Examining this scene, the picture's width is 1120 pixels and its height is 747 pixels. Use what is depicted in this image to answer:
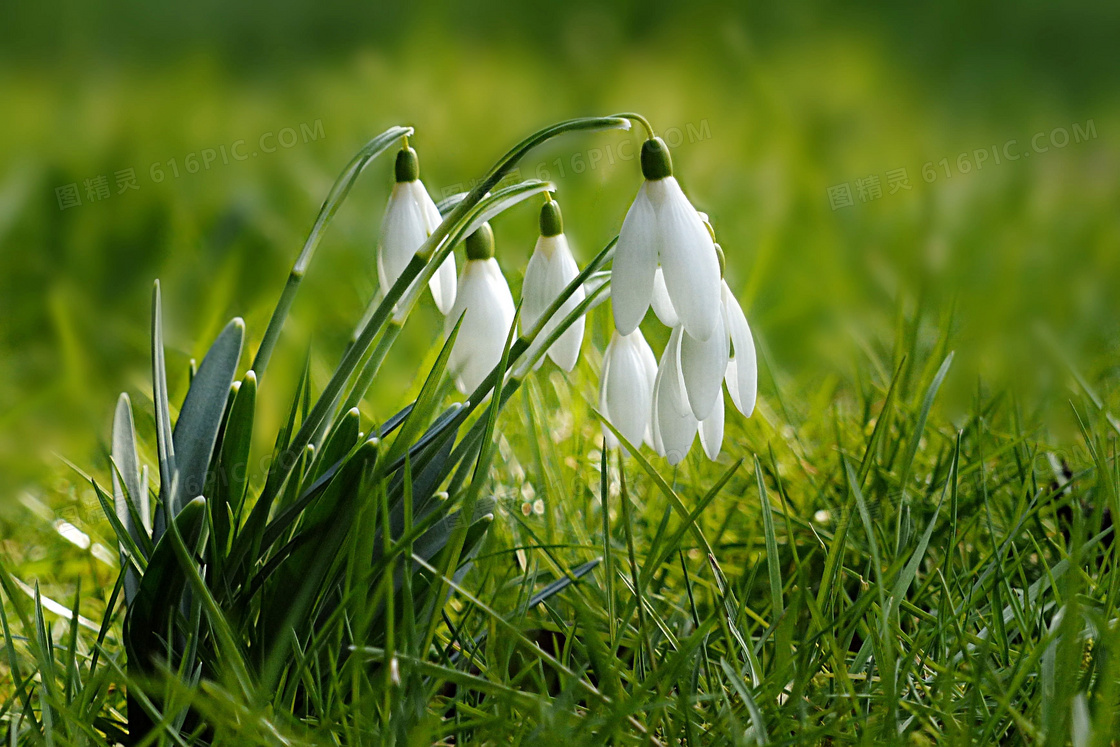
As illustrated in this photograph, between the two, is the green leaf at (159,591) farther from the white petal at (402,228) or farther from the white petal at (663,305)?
the white petal at (663,305)

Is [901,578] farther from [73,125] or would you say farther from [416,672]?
[73,125]

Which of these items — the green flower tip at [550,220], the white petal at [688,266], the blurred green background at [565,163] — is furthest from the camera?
the blurred green background at [565,163]

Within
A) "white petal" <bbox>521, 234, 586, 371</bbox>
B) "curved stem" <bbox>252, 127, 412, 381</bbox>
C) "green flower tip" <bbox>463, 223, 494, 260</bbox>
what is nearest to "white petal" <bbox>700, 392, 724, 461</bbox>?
"white petal" <bbox>521, 234, 586, 371</bbox>

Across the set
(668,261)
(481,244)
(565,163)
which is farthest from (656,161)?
(565,163)

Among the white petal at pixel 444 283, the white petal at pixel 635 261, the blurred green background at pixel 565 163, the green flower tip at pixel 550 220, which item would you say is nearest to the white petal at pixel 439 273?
the white petal at pixel 444 283

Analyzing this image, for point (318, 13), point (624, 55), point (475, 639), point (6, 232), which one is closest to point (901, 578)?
point (475, 639)

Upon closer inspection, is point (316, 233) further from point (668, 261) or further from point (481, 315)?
point (668, 261)
